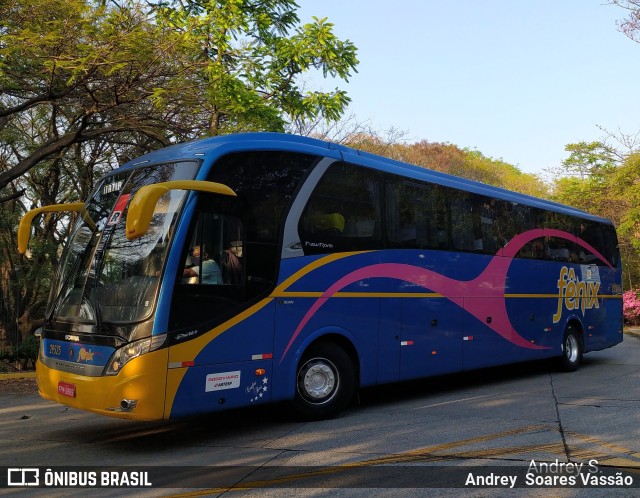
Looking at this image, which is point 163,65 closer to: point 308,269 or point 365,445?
point 308,269

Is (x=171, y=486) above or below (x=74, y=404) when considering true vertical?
below

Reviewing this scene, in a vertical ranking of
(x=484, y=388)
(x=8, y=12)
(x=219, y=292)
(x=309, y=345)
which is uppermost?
(x=8, y=12)

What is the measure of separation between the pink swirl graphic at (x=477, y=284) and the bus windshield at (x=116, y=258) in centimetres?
221

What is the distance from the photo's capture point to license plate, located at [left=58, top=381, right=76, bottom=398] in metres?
6.58

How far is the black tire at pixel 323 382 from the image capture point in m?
7.86

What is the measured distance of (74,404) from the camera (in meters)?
6.58

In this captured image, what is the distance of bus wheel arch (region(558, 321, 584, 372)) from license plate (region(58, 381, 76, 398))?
1024 cm

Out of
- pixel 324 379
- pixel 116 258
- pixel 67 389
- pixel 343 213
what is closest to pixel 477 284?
pixel 343 213

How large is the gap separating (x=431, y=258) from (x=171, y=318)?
15.8 ft

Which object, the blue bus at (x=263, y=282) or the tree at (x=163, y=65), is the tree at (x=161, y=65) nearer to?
the tree at (x=163, y=65)

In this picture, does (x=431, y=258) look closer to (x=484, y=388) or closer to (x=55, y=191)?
A: (x=484, y=388)

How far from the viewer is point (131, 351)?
20.6 ft

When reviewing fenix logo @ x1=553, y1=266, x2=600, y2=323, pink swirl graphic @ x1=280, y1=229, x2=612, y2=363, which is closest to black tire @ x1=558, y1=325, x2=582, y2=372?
fenix logo @ x1=553, y1=266, x2=600, y2=323

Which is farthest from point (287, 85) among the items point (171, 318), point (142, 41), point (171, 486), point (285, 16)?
point (171, 486)
